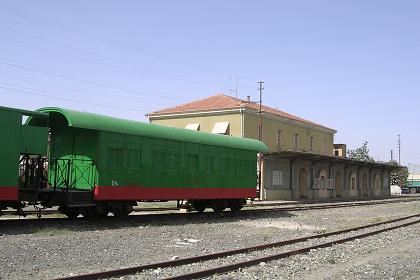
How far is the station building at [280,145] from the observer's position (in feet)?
127

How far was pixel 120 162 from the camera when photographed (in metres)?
15.8

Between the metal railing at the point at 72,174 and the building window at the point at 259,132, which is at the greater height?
the building window at the point at 259,132

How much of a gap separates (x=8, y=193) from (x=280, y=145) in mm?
36476

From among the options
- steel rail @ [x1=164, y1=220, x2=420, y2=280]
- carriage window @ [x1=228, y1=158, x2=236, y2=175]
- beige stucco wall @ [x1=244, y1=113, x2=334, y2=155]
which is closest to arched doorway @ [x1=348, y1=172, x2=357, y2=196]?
beige stucco wall @ [x1=244, y1=113, x2=334, y2=155]

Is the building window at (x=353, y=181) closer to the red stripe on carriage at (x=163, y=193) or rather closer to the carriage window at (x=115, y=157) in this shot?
the red stripe on carriage at (x=163, y=193)

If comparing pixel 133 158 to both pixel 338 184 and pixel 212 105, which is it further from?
pixel 338 184

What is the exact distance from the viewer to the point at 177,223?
56.3 ft

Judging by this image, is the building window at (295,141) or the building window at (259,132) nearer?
the building window at (259,132)

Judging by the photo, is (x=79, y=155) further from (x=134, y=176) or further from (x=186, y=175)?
(x=186, y=175)

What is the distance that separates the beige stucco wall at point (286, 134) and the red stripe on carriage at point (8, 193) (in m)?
30.0

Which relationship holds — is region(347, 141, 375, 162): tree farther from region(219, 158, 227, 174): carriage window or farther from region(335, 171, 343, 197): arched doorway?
region(219, 158, 227, 174): carriage window

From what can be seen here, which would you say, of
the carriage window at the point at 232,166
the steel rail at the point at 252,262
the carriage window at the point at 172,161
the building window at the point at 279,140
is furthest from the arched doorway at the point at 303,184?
the steel rail at the point at 252,262

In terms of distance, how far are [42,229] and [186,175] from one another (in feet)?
20.1

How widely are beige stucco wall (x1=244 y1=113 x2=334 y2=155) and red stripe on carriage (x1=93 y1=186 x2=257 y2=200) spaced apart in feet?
71.2
